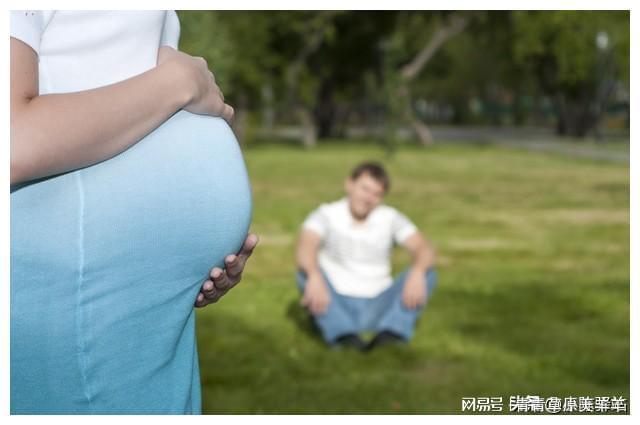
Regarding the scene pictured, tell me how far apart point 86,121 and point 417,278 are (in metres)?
4.25

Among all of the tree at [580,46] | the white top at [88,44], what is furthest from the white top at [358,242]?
the tree at [580,46]

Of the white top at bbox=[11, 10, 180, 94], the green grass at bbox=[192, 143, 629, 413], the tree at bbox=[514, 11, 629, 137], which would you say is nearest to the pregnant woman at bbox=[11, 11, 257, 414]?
the white top at bbox=[11, 10, 180, 94]

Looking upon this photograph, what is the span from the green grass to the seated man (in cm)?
17

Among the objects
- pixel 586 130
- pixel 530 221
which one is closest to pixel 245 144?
pixel 586 130

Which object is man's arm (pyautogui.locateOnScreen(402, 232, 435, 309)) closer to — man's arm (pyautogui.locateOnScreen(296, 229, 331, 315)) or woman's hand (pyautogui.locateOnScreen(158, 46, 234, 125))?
man's arm (pyautogui.locateOnScreen(296, 229, 331, 315))

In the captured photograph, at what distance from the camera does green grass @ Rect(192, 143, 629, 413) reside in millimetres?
4941

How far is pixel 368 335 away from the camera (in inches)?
238

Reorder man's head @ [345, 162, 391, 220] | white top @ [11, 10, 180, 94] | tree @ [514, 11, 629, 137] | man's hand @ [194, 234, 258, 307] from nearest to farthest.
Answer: white top @ [11, 10, 180, 94] < man's hand @ [194, 234, 258, 307] < man's head @ [345, 162, 391, 220] < tree @ [514, 11, 629, 137]

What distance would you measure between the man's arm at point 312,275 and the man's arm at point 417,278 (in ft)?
1.63

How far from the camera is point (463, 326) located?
20.8ft

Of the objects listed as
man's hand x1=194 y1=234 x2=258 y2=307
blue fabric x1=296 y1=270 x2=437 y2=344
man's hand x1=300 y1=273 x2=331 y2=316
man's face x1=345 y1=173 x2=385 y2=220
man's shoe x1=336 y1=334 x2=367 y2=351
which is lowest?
man's shoe x1=336 y1=334 x2=367 y2=351

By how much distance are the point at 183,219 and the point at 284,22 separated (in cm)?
3412

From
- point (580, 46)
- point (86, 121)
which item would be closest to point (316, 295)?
point (86, 121)

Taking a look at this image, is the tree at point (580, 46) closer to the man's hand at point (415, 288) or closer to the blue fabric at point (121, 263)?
the man's hand at point (415, 288)
